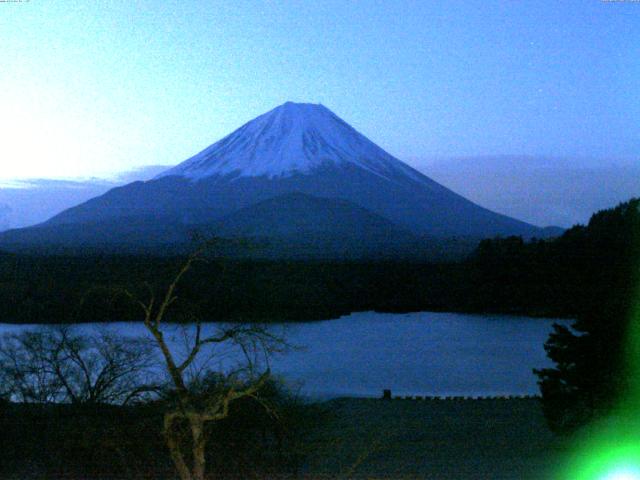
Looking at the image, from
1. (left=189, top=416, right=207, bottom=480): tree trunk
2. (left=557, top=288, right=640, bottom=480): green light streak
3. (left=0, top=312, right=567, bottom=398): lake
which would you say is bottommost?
(left=0, top=312, right=567, bottom=398): lake

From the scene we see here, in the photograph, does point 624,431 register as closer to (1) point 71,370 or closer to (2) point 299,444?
(2) point 299,444

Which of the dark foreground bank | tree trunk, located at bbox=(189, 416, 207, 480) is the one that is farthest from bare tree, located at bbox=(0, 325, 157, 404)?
tree trunk, located at bbox=(189, 416, 207, 480)

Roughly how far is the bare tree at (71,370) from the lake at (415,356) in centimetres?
143

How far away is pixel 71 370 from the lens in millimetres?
5391

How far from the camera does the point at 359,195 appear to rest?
3628 centimetres

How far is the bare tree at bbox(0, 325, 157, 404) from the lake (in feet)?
4.70

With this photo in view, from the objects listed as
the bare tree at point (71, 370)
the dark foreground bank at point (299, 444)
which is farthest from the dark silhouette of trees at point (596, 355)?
the bare tree at point (71, 370)

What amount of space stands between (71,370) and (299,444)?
188cm

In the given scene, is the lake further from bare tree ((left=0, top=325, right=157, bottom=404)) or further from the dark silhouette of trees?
the dark silhouette of trees

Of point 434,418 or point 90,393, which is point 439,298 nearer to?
point 434,418

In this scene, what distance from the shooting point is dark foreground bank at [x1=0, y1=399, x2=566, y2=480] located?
4359mm

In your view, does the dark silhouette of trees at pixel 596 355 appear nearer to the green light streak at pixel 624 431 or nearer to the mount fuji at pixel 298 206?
the green light streak at pixel 624 431

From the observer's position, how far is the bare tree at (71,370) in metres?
4.98

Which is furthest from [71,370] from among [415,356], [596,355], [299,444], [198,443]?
[415,356]
